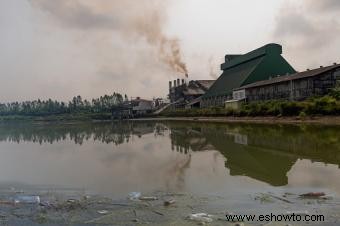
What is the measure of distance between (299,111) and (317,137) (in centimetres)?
1629

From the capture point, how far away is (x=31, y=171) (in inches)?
810

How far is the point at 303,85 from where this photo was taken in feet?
160

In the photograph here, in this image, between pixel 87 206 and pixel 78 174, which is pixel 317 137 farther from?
pixel 87 206

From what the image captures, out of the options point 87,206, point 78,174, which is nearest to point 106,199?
point 87,206

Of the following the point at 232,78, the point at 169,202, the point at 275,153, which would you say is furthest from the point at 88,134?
the point at 169,202

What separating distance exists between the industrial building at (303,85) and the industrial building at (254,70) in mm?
14090

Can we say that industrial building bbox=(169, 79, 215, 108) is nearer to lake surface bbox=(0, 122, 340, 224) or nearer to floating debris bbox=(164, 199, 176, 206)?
lake surface bbox=(0, 122, 340, 224)

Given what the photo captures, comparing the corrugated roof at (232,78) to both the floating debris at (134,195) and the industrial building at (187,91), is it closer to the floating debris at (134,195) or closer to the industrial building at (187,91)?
the industrial building at (187,91)

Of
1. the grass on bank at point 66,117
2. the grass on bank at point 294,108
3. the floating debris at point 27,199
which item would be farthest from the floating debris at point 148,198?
the grass on bank at point 66,117

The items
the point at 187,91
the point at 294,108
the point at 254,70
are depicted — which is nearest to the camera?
the point at 294,108

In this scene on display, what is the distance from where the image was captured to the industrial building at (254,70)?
243 feet

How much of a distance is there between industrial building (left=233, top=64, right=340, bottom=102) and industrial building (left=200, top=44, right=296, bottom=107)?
1409 cm

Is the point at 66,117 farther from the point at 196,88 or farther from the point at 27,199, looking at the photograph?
the point at 27,199

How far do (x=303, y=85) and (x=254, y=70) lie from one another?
82.9ft
